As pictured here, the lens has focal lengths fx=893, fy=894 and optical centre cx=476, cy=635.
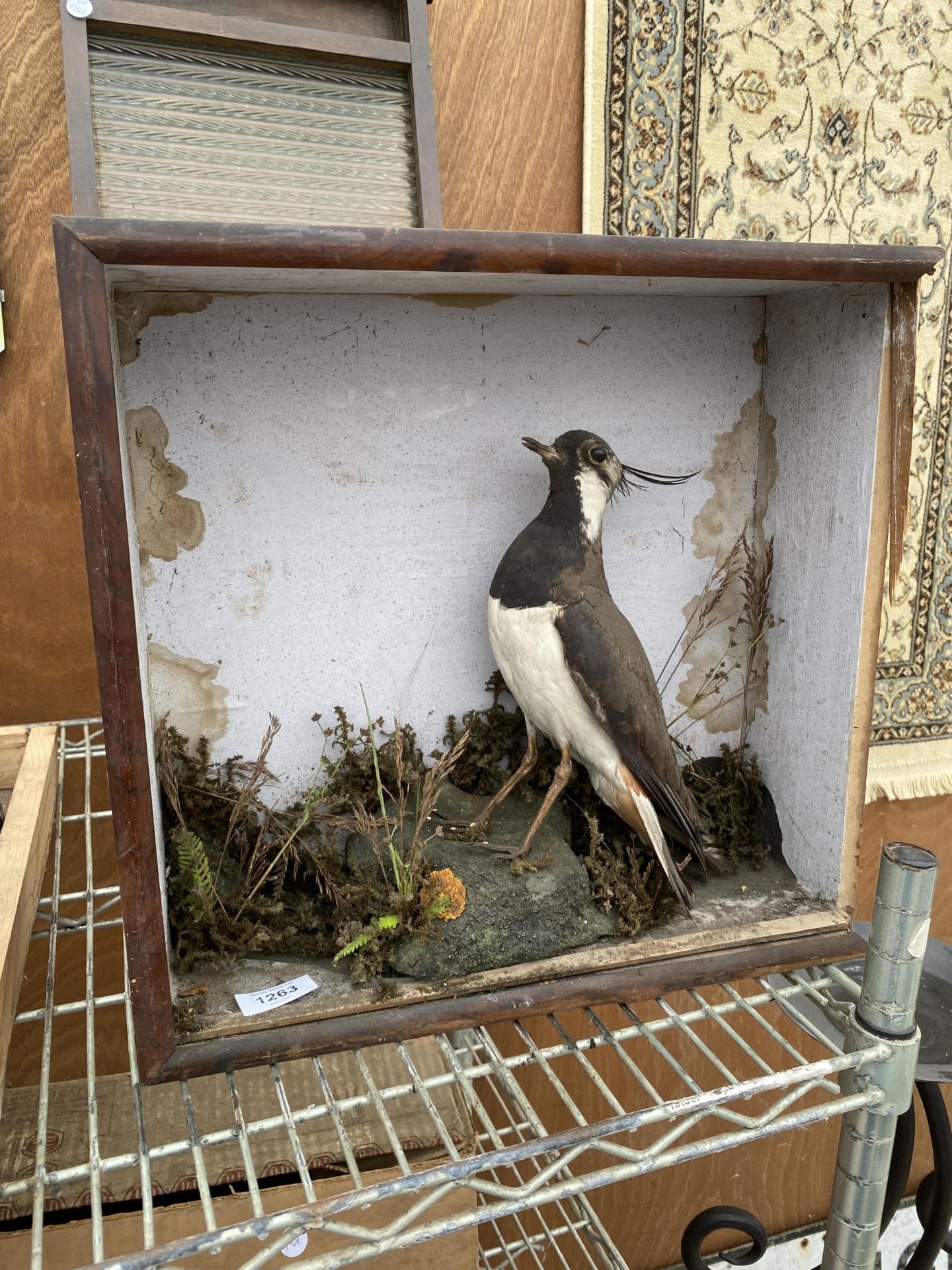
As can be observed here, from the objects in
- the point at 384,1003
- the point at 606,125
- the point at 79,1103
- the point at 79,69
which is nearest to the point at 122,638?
the point at 384,1003

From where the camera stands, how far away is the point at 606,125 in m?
1.18

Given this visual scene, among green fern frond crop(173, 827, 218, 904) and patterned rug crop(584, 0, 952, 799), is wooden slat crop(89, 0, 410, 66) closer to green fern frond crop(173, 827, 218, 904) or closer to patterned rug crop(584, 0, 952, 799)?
patterned rug crop(584, 0, 952, 799)

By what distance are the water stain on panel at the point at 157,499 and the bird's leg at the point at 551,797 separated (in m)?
0.48

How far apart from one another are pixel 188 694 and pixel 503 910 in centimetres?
44

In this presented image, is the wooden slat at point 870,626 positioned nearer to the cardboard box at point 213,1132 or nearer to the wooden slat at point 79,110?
the cardboard box at point 213,1132

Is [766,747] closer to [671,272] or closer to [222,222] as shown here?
[671,272]

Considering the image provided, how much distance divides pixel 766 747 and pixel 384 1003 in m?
0.61

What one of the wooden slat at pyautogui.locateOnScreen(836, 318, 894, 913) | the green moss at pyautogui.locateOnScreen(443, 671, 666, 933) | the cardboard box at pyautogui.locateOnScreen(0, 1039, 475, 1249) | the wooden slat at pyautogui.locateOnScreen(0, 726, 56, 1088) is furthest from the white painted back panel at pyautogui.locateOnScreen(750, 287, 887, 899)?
the wooden slat at pyautogui.locateOnScreen(0, 726, 56, 1088)

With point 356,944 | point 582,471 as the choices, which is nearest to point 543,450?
point 582,471

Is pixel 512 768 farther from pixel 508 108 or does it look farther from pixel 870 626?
pixel 508 108

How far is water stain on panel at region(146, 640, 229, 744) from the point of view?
102cm

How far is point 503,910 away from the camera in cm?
91

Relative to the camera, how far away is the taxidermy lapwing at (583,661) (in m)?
0.96

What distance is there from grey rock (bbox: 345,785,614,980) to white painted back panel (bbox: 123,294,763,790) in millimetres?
178
